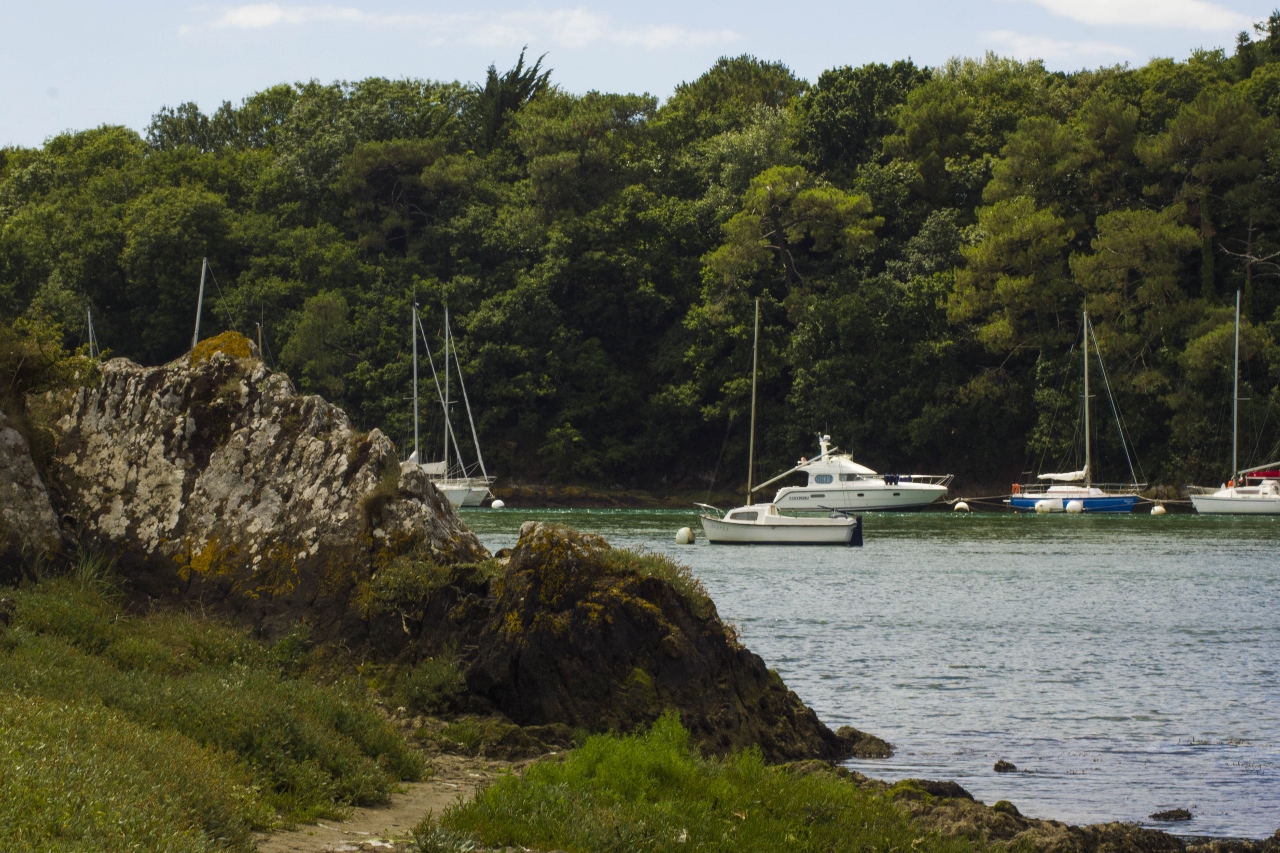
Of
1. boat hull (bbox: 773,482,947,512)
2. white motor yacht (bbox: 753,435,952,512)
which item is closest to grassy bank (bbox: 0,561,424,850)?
white motor yacht (bbox: 753,435,952,512)

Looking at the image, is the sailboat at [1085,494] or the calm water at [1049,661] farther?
the sailboat at [1085,494]

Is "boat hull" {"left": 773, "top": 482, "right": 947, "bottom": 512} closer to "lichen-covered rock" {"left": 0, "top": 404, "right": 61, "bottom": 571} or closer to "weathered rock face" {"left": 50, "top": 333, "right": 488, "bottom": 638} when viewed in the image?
"weathered rock face" {"left": 50, "top": 333, "right": 488, "bottom": 638}

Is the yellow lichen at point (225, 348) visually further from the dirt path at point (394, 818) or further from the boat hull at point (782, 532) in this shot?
the boat hull at point (782, 532)

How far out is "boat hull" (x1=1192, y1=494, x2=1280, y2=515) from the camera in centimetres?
6297

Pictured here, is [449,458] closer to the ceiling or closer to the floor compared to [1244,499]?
closer to the ceiling

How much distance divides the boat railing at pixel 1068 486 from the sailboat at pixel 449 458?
2847 centimetres

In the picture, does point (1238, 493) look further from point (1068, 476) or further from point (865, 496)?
point (865, 496)

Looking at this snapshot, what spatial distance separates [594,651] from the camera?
36.8 feet

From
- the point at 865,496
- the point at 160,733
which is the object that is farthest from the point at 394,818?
the point at 865,496

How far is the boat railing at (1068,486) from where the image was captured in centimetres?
6806

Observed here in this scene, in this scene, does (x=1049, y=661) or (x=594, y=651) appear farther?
(x=1049, y=661)

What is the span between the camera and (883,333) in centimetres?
7262

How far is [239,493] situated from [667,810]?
6.07 m

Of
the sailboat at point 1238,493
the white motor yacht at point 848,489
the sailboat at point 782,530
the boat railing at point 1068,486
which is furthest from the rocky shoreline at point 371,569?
the boat railing at point 1068,486
